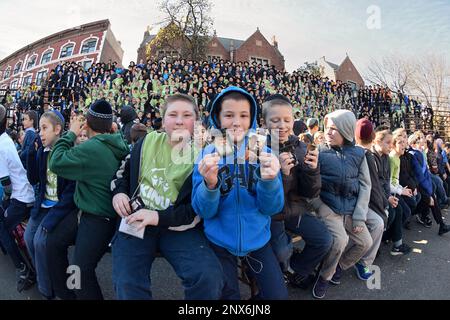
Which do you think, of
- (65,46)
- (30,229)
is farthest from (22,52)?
(30,229)

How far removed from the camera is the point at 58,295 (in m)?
2.18

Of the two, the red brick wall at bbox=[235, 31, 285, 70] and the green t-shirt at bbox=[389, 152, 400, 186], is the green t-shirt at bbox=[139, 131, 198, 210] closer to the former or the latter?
the green t-shirt at bbox=[389, 152, 400, 186]

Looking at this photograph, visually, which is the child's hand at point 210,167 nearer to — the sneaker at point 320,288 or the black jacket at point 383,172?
the sneaker at point 320,288

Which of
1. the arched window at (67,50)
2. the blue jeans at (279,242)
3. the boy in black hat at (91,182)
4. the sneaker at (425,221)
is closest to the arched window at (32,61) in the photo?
the arched window at (67,50)

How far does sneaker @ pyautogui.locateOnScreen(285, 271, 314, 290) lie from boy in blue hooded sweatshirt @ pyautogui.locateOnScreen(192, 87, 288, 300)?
40.6 inches

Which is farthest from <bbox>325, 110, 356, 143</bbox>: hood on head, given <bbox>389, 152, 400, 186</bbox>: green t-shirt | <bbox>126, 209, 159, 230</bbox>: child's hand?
<bbox>126, 209, 159, 230</bbox>: child's hand

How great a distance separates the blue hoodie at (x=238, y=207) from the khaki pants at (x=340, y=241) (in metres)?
1.11

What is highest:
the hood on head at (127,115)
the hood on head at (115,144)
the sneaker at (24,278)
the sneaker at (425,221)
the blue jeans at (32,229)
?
the hood on head at (127,115)

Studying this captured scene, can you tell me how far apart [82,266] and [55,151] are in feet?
2.85

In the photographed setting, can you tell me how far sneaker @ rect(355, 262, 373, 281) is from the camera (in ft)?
9.72

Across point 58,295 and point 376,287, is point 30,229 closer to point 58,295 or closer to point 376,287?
point 58,295

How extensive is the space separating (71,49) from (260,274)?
37.2m

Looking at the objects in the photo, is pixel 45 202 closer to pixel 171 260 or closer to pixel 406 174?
pixel 171 260

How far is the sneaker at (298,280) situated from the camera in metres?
2.75
